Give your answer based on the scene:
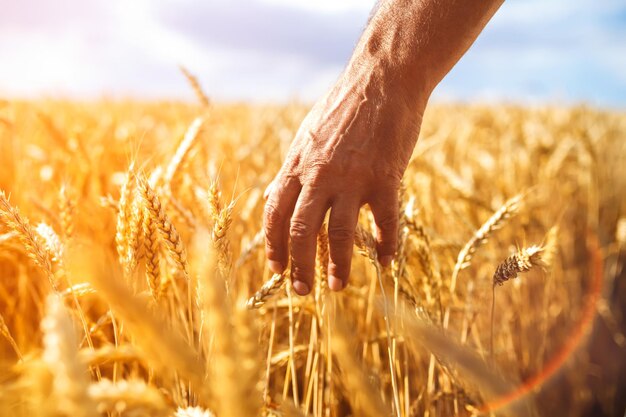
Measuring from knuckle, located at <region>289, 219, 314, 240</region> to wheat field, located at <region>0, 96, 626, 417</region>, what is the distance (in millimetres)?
100

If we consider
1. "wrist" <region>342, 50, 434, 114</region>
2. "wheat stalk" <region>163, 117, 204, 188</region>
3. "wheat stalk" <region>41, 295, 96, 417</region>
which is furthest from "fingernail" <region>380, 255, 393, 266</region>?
"wheat stalk" <region>41, 295, 96, 417</region>

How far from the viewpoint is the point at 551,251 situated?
131cm

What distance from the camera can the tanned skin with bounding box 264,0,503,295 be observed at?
90cm

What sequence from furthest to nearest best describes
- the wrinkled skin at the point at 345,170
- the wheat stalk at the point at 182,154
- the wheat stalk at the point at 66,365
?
the wheat stalk at the point at 182,154 < the wrinkled skin at the point at 345,170 < the wheat stalk at the point at 66,365

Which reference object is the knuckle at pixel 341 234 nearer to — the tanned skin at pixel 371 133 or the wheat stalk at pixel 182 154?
the tanned skin at pixel 371 133

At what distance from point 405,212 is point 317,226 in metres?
0.29

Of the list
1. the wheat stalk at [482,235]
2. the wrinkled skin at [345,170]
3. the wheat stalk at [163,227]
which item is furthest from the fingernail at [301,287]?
the wheat stalk at [482,235]

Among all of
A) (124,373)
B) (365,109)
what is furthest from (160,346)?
(124,373)

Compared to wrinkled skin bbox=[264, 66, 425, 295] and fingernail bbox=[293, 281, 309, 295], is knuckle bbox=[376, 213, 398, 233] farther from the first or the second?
fingernail bbox=[293, 281, 309, 295]

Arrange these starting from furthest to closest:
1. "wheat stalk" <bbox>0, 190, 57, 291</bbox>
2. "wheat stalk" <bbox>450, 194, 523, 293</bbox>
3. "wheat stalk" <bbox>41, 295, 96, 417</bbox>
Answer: "wheat stalk" <bbox>450, 194, 523, 293</bbox> → "wheat stalk" <bbox>0, 190, 57, 291</bbox> → "wheat stalk" <bbox>41, 295, 96, 417</bbox>

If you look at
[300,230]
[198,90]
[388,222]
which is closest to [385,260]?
[388,222]

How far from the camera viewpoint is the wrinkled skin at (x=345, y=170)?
0.90 m

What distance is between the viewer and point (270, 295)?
87 centimetres

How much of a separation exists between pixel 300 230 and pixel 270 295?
0.43 feet
